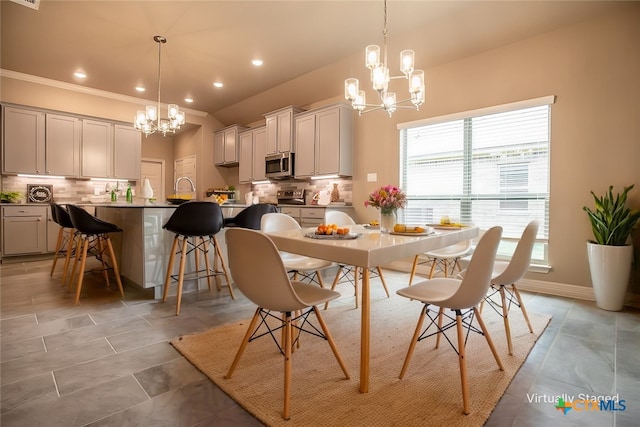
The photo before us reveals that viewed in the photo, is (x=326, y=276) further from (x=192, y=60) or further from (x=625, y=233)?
(x=192, y=60)

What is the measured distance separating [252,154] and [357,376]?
17.7 ft

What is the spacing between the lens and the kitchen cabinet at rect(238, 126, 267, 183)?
20.4 feet

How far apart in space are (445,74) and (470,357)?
3409 mm

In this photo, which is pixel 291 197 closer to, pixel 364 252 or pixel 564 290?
pixel 564 290

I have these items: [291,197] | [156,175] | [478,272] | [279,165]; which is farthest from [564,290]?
[156,175]

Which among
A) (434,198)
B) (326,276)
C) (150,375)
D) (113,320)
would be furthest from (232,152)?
(150,375)

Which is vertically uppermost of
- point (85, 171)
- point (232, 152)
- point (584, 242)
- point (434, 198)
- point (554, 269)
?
point (232, 152)

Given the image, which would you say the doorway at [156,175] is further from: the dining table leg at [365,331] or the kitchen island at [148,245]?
the dining table leg at [365,331]

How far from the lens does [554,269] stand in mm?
3297

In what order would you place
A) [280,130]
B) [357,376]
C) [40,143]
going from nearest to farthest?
[357,376], [40,143], [280,130]

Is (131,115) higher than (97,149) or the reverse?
higher

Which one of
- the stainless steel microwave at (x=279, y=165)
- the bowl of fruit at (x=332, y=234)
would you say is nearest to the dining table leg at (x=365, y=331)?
the bowl of fruit at (x=332, y=234)

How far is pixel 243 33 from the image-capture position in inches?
146

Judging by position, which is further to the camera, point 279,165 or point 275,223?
point 279,165
